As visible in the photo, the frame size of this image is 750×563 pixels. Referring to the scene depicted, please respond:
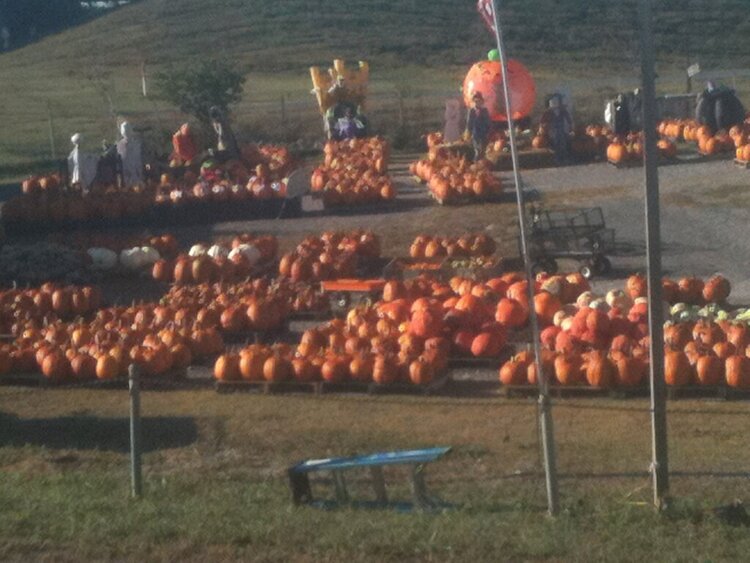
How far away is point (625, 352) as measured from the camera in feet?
43.3

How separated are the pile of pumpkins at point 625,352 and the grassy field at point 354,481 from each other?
350 mm

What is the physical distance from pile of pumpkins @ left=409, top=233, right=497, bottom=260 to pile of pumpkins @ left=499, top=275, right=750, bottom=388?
5.03 meters

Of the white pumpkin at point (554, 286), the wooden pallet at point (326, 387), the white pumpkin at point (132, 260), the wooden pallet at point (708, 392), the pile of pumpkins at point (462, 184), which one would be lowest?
the wooden pallet at point (708, 392)

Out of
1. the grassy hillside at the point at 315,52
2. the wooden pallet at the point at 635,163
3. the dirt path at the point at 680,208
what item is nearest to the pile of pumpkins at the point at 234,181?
the dirt path at the point at 680,208

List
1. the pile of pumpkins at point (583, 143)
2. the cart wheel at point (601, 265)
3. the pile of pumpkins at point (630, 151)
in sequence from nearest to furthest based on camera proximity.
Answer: the cart wheel at point (601, 265), the pile of pumpkins at point (630, 151), the pile of pumpkins at point (583, 143)

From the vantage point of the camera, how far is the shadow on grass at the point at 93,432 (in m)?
12.1

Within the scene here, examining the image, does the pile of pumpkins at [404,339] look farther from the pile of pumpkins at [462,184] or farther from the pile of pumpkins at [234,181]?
the pile of pumpkins at [234,181]

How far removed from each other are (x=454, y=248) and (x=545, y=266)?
1.56m

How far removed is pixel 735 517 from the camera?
319 inches

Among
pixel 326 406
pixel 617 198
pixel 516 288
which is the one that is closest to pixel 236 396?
pixel 326 406

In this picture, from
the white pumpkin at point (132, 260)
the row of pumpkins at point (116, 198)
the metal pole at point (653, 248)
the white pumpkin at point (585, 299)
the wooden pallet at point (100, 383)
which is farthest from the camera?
the row of pumpkins at point (116, 198)

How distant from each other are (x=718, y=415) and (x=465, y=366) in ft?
10.2

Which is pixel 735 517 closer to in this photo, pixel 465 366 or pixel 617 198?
pixel 465 366

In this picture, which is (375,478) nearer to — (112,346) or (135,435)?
(135,435)
